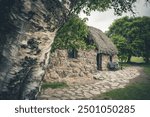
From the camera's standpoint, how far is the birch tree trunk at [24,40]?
4133 millimetres

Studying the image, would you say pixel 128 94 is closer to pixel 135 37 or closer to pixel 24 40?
pixel 24 40

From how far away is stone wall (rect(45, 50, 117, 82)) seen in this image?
1611cm

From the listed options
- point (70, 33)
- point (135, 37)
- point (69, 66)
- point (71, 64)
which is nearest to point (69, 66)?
point (69, 66)

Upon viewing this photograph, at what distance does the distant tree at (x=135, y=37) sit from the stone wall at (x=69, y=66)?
21020 mm

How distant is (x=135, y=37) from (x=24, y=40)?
3893cm

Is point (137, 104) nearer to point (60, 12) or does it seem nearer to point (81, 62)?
point (60, 12)

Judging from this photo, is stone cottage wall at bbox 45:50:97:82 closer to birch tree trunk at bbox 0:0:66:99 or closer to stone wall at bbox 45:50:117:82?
stone wall at bbox 45:50:117:82

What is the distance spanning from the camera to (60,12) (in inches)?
175

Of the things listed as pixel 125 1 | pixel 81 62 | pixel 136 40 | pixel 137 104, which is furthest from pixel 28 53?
pixel 136 40

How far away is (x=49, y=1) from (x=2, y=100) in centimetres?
221

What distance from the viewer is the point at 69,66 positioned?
17.5 m

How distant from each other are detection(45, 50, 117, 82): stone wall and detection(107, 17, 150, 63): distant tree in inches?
828

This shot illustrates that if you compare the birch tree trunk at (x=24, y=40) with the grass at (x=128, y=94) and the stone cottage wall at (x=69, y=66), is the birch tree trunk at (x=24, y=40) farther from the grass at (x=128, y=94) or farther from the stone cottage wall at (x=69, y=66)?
the stone cottage wall at (x=69, y=66)

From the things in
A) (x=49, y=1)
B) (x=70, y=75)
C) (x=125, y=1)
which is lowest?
(x=70, y=75)
